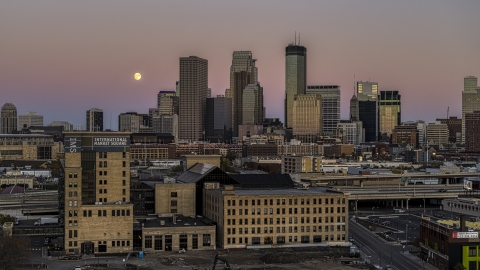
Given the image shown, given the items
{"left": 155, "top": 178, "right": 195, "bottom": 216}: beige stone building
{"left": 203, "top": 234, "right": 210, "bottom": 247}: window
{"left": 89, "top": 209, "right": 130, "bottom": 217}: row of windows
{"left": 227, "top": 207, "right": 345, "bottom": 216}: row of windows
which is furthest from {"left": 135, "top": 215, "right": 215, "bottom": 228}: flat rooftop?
{"left": 227, "top": 207, "right": 345, "bottom": 216}: row of windows

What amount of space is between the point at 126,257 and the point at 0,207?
6329cm

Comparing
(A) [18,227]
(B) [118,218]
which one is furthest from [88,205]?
(A) [18,227]

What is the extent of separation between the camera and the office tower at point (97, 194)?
109500mm

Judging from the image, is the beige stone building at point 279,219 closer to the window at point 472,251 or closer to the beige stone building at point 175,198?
the beige stone building at point 175,198

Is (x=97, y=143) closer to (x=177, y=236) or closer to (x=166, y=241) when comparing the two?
(x=166, y=241)

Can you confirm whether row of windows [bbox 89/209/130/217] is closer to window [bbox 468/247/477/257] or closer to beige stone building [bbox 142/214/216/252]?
beige stone building [bbox 142/214/216/252]

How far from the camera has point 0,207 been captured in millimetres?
158875

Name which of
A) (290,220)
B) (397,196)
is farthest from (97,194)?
(397,196)

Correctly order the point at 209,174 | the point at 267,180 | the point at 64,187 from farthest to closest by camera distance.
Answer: the point at 267,180 → the point at 209,174 → the point at 64,187

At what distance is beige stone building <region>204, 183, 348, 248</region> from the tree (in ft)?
99.7

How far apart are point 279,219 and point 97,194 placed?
27.0m

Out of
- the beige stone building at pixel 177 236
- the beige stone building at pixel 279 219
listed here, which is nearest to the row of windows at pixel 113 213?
the beige stone building at pixel 177 236

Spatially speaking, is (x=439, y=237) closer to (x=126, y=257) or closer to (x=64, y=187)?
(x=126, y=257)

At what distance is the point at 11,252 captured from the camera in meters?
91.6
